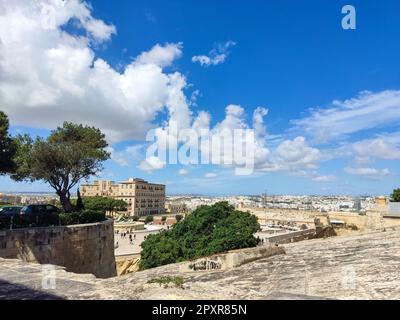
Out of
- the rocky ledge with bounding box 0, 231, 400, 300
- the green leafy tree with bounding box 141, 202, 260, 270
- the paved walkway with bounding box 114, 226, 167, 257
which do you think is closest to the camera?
the rocky ledge with bounding box 0, 231, 400, 300

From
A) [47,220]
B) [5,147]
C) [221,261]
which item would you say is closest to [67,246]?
[47,220]

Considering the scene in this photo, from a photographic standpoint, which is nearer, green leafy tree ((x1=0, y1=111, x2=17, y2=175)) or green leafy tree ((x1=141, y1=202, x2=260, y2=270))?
green leafy tree ((x1=0, y1=111, x2=17, y2=175))

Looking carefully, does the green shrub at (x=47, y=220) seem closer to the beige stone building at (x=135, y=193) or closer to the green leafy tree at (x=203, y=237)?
the green leafy tree at (x=203, y=237)

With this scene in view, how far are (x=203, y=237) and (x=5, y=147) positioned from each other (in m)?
14.2

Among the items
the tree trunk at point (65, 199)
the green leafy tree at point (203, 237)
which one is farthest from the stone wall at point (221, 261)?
the tree trunk at point (65, 199)

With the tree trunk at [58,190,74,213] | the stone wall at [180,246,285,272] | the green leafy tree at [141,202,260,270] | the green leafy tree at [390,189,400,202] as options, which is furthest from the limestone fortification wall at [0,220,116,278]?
the green leafy tree at [390,189,400,202]

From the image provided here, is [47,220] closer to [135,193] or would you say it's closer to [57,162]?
[57,162]

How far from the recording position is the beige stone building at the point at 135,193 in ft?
398

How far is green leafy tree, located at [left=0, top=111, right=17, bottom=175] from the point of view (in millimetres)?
18859

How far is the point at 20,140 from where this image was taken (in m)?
23.8

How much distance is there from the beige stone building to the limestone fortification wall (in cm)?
10182

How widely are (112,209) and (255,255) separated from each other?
73.7m

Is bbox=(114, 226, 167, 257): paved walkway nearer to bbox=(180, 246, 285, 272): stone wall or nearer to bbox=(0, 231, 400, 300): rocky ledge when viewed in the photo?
bbox=(180, 246, 285, 272): stone wall
